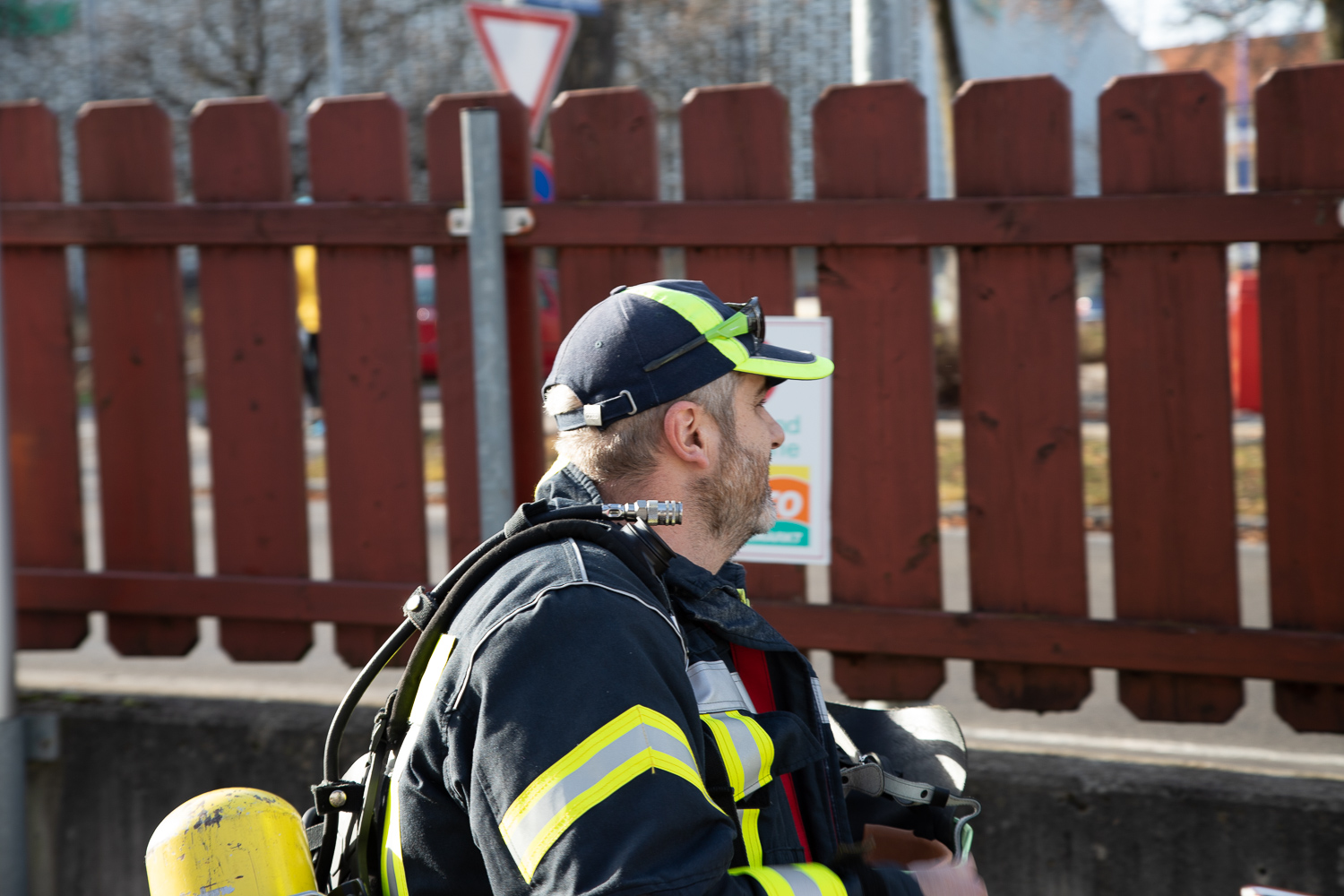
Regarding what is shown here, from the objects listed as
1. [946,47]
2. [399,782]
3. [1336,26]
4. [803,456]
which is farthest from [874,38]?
[946,47]

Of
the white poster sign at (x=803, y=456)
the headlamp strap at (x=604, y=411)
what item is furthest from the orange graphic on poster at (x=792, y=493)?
the headlamp strap at (x=604, y=411)

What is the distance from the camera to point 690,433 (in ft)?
6.18

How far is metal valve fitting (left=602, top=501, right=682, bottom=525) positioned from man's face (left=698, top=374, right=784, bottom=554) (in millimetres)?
124

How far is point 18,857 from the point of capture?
11.5 feet

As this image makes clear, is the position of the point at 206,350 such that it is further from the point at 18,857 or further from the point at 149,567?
the point at 18,857

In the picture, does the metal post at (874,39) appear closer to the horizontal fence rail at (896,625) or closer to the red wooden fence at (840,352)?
the red wooden fence at (840,352)

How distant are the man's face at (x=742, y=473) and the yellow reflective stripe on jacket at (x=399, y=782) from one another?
47 cm

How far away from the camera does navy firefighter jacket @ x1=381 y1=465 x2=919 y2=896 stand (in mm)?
1446

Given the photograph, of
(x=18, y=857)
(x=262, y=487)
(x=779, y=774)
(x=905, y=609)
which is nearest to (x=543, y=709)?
(x=779, y=774)

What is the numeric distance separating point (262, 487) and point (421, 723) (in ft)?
7.58

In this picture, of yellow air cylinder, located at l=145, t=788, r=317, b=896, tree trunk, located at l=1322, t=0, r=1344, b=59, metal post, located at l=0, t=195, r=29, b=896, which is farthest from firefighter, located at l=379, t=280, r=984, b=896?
tree trunk, located at l=1322, t=0, r=1344, b=59

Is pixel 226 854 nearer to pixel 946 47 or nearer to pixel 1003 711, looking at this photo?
pixel 1003 711

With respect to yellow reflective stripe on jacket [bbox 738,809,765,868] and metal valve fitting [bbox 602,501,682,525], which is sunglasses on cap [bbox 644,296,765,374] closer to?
metal valve fitting [bbox 602,501,682,525]

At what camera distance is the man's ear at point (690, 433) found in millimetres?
1857
